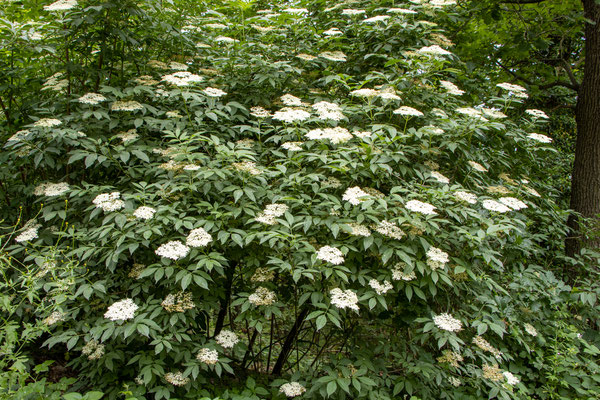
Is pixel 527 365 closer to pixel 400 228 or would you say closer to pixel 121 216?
pixel 400 228

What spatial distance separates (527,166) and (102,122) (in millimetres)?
4049

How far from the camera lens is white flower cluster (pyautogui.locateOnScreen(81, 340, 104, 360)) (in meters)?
2.44

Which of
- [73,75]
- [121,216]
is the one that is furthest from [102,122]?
[121,216]

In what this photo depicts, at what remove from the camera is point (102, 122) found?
10.3ft

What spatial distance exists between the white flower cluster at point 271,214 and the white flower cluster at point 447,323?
46.2 inches

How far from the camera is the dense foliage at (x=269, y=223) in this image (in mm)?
2418

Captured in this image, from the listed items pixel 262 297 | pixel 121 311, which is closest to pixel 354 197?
pixel 262 297

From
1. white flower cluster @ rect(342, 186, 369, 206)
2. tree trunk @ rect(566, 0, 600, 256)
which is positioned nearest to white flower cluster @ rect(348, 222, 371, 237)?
white flower cluster @ rect(342, 186, 369, 206)

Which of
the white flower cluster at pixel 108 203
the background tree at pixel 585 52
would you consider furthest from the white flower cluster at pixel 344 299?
the background tree at pixel 585 52

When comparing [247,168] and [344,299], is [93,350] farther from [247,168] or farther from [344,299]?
[344,299]

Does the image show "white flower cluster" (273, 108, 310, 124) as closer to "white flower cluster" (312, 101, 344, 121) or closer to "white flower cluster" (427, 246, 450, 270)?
"white flower cluster" (312, 101, 344, 121)

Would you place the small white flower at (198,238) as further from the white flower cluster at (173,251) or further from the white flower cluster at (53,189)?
the white flower cluster at (53,189)

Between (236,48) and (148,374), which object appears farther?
(236,48)

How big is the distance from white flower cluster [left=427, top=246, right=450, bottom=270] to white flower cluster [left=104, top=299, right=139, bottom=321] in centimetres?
180
